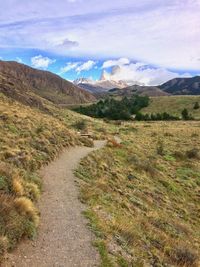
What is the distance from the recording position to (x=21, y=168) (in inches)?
712

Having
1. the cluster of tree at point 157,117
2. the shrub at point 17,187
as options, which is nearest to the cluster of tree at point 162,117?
the cluster of tree at point 157,117

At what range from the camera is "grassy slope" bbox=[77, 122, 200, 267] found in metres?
12.9

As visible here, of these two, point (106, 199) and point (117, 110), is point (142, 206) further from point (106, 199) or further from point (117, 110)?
point (117, 110)

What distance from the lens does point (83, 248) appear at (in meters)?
11.6

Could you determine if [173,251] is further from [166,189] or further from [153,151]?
[153,151]

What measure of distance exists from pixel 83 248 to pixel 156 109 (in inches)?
5054

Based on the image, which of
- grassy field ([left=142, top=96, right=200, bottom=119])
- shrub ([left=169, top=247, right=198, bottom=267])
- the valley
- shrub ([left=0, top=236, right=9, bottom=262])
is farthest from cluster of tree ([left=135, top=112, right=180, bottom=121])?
shrub ([left=0, top=236, right=9, bottom=262])

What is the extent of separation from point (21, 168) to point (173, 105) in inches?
5014

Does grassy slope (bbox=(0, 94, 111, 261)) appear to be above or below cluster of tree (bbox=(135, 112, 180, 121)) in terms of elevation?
above

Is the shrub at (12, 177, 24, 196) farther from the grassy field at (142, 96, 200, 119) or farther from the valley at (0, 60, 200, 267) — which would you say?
the grassy field at (142, 96, 200, 119)

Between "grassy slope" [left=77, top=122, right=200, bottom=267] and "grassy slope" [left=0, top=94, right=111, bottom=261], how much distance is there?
2327mm

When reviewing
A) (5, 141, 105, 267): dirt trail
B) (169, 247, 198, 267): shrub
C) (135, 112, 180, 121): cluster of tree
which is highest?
(5, 141, 105, 267): dirt trail

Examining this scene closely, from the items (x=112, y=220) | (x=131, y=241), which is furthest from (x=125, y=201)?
(x=131, y=241)

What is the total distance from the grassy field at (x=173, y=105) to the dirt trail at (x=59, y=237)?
11041cm
